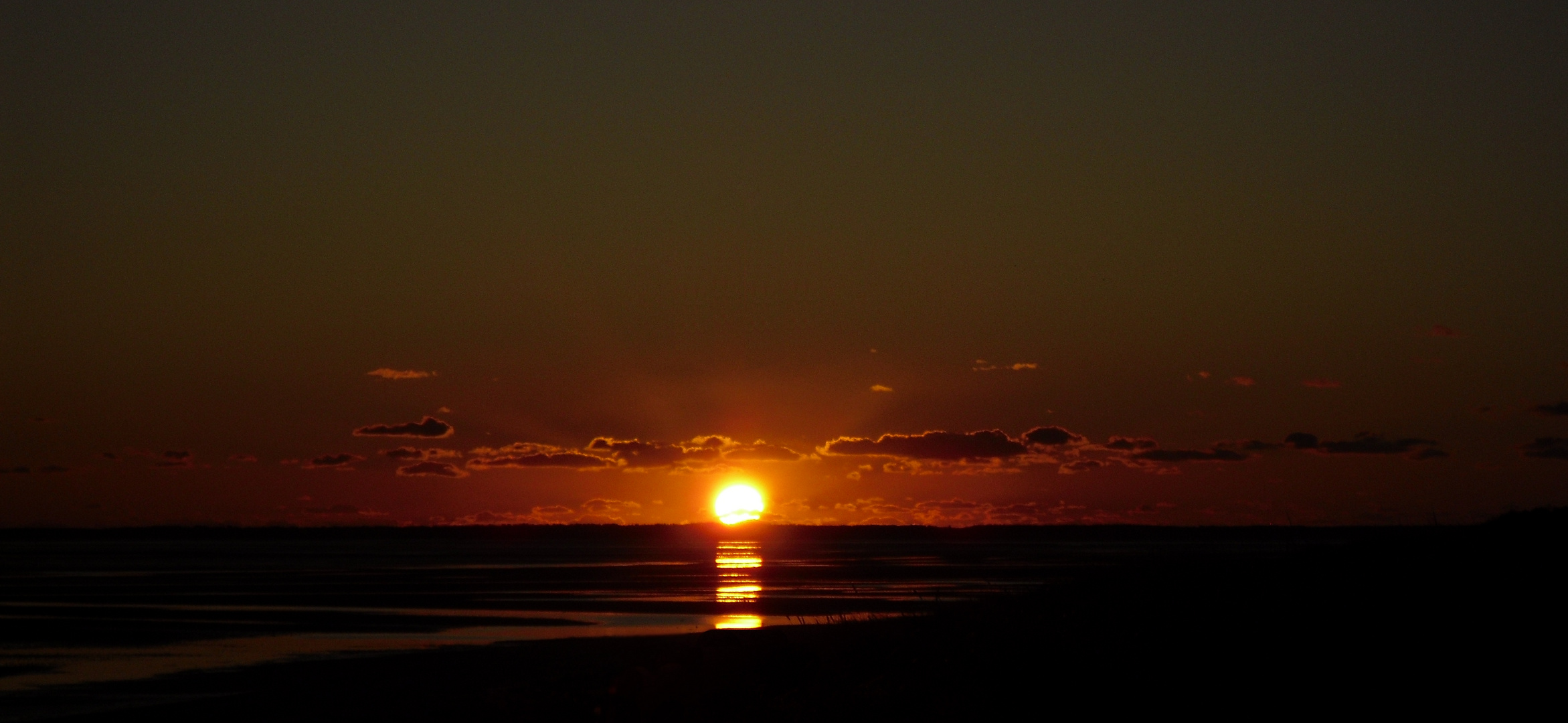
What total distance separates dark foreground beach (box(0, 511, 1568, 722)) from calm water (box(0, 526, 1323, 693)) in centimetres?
630

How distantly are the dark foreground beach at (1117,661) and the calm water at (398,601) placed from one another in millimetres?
6304

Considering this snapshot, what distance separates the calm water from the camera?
32875 mm

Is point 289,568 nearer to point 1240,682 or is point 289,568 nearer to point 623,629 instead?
point 623,629

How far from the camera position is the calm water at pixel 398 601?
108ft

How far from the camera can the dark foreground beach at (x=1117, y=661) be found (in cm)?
1483

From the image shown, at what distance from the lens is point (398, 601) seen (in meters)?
51.0

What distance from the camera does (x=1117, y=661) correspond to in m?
16.4

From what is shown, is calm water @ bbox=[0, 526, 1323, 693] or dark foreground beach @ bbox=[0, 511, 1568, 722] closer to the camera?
dark foreground beach @ bbox=[0, 511, 1568, 722]

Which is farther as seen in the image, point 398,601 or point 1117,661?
point 398,601

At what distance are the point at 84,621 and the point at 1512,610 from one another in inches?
1582

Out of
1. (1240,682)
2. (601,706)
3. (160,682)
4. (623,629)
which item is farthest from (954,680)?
(623,629)

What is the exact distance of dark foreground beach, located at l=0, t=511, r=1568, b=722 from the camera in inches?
584

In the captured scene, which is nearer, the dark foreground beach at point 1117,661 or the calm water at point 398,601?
the dark foreground beach at point 1117,661

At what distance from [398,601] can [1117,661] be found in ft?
132
